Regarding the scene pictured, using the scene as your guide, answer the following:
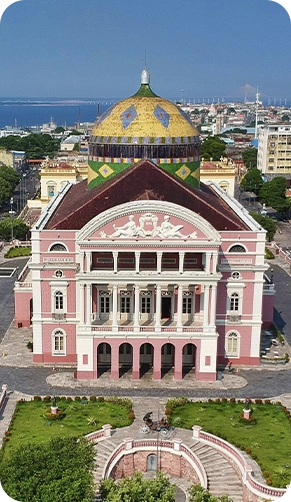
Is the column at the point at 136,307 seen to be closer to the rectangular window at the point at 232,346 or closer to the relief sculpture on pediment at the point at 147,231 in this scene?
the relief sculpture on pediment at the point at 147,231

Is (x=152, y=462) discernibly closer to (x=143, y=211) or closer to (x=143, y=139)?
(x=143, y=211)

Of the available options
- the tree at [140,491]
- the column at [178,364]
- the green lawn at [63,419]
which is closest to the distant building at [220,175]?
the column at [178,364]

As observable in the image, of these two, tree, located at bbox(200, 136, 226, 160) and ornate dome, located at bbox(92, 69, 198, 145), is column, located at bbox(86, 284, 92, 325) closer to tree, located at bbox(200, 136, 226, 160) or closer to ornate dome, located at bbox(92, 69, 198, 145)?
ornate dome, located at bbox(92, 69, 198, 145)

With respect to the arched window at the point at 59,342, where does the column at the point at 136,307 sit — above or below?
above

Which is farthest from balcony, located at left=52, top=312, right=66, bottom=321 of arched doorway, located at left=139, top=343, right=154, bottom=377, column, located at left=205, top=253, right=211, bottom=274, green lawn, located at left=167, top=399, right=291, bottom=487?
column, located at left=205, top=253, right=211, bottom=274

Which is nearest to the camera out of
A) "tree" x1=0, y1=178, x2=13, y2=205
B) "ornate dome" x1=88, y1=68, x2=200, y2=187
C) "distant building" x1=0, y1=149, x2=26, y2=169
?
"ornate dome" x1=88, y1=68, x2=200, y2=187
